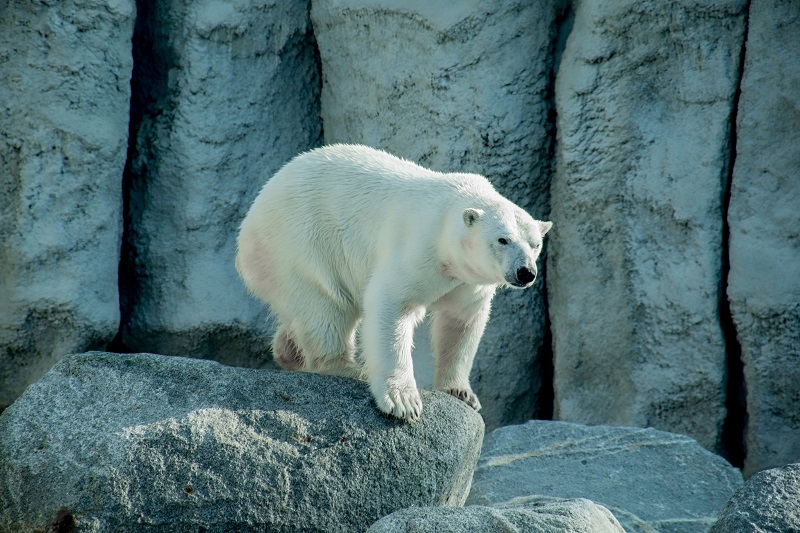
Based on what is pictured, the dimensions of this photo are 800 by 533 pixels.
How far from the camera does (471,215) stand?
450 centimetres

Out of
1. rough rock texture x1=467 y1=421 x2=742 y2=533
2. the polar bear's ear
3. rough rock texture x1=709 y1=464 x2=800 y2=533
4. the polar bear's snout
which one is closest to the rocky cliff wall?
rough rock texture x1=467 y1=421 x2=742 y2=533

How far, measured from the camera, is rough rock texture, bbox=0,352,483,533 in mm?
3906

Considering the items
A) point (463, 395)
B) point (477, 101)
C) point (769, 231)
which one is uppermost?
point (477, 101)

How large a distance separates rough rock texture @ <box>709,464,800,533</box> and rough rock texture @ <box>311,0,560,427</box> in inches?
114

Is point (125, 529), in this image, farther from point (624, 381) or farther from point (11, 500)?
point (624, 381)

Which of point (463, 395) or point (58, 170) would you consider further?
point (58, 170)

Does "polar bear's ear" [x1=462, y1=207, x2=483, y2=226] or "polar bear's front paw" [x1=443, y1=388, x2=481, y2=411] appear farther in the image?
"polar bear's front paw" [x1=443, y1=388, x2=481, y2=411]

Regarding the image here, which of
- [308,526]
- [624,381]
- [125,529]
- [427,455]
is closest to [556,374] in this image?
[624,381]

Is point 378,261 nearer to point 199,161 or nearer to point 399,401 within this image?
point 399,401

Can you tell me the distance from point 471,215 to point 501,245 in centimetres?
19

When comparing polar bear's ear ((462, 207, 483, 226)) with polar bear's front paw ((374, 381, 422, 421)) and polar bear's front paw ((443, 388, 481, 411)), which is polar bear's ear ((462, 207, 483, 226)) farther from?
polar bear's front paw ((443, 388, 481, 411))

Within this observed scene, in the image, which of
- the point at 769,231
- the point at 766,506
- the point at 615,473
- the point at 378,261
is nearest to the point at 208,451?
the point at 378,261

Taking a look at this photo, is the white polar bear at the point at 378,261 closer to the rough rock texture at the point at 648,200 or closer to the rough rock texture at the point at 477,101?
the rough rock texture at the point at 477,101

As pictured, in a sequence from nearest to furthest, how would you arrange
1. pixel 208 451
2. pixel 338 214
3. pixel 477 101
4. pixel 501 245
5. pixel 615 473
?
pixel 208 451 < pixel 501 245 < pixel 338 214 < pixel 615 473 < pixel 477 101
